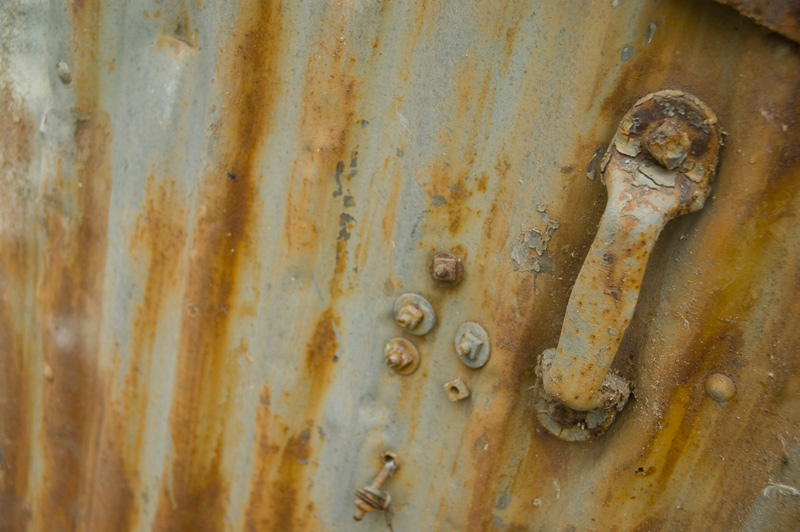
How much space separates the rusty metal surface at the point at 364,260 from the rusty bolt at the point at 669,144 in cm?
5

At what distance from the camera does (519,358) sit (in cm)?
89

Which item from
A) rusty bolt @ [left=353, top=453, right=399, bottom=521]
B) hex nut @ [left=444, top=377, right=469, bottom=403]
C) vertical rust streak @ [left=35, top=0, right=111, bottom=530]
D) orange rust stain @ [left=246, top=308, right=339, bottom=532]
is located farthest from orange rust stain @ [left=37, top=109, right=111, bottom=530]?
hex nut @ [left=444, top=377, right=469, bottom=403]

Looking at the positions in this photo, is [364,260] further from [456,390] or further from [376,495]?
[376,495]

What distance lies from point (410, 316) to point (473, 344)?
0.32 ft

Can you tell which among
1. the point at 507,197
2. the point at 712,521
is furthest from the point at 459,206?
the point at 712,521

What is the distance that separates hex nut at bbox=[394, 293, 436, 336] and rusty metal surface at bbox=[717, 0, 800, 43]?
518 mm

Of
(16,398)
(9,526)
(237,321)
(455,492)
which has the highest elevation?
(237,321)

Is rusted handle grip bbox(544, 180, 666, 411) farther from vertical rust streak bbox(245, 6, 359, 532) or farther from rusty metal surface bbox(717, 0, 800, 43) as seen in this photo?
vertical rust streak bbox(245, 6, 359, 532)

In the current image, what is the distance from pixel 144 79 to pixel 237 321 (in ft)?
1.38

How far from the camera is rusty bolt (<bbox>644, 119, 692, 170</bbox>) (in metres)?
0.71

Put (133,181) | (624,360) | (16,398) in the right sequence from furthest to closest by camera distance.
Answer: (16,398) < (133,181) < (624,360)

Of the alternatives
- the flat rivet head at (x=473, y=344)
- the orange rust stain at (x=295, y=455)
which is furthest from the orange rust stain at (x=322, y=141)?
the flat rivet head at (x=473, y=344)

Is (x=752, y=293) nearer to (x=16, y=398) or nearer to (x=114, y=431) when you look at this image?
(x=114, y=431)

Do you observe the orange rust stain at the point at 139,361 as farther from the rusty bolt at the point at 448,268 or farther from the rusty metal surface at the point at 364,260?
the rusty bolt at the point at 448,268
